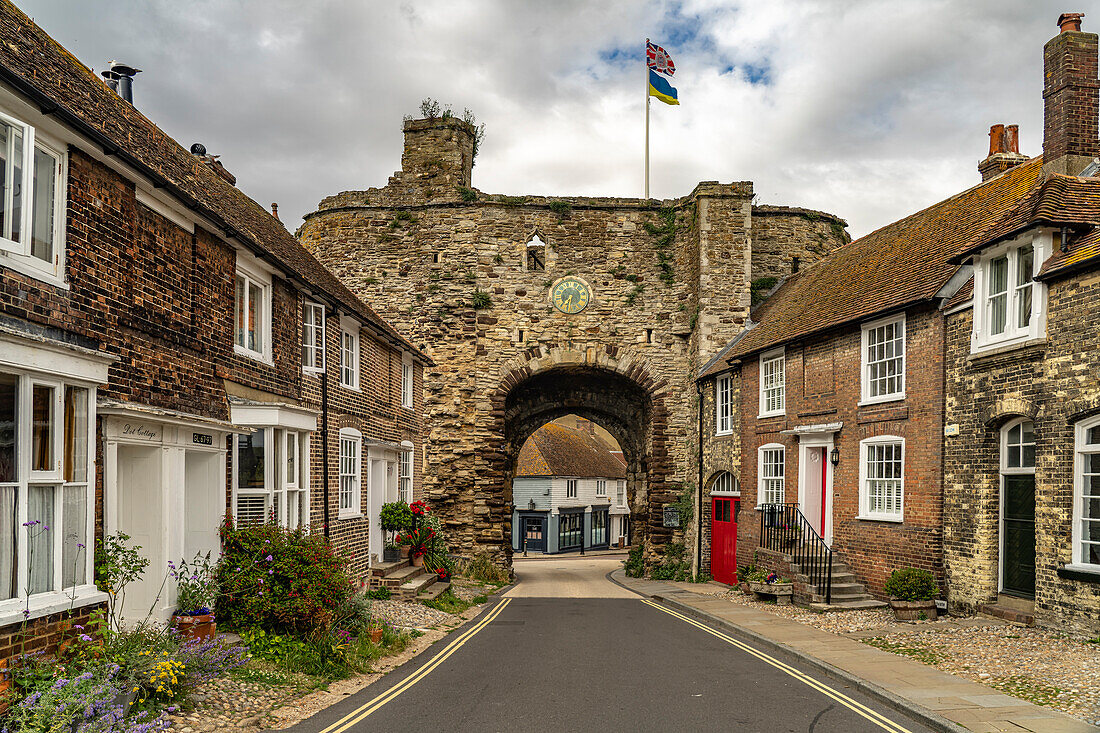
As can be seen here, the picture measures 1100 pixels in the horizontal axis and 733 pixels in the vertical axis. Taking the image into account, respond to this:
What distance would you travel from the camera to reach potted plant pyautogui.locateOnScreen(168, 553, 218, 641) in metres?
9.42

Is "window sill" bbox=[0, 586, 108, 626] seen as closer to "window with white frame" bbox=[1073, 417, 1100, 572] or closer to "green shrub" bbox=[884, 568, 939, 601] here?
"window with white frame" bbox=[1073, 417, 1100, 572]

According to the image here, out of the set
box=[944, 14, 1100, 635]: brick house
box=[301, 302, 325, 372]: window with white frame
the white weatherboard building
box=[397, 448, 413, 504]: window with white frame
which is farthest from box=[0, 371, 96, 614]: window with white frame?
the white weatherboard building

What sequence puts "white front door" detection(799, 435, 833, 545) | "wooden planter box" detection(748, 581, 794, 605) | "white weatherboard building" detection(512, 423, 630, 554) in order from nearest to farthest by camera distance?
1. "wooden planter box" detection(748, 581, 794, 605)
2. "white front door" detection(799, 435, 833, 545)
3. "white weatherboard building" detection(512, 423, 630, 554)

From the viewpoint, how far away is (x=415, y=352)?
76.1ft

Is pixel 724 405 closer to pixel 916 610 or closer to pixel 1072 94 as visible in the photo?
pixel 916 610

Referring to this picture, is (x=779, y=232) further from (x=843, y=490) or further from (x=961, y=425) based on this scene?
(x=961, y=425)

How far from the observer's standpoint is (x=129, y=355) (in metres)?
8.87

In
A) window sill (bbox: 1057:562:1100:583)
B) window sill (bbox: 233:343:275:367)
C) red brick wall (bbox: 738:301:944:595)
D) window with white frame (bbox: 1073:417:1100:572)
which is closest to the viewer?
window sill (bbox: 1057:562:1100:583)

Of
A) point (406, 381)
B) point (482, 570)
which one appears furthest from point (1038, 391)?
point (482, 570)

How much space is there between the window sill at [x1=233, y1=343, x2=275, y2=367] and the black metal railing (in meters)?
10.8

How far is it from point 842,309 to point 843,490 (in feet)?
13.1

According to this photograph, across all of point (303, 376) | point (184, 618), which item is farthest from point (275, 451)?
point (184, 618)

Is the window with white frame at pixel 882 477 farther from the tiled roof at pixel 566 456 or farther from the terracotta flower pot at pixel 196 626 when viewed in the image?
the tiled roof at pixel 566 456

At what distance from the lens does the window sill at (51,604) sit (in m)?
6.55
